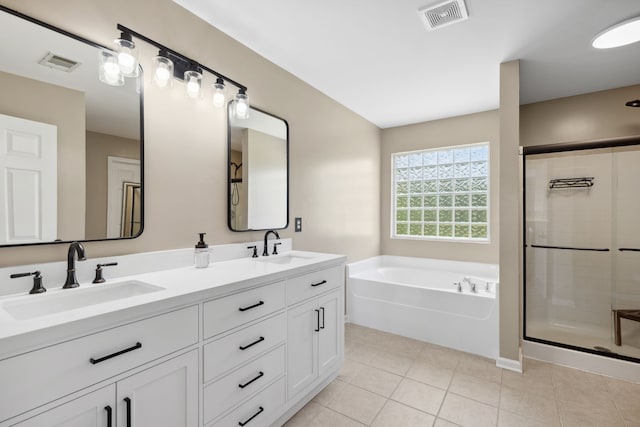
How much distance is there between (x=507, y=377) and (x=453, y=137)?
2767mm

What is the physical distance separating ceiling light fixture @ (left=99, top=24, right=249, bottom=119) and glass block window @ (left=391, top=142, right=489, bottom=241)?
9.21ft

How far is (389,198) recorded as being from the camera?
4289mm

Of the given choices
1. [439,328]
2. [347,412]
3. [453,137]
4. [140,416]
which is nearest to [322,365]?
[347,412]

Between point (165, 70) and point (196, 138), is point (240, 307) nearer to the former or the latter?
point (196, 138)

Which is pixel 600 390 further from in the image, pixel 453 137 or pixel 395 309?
pixel 453 137

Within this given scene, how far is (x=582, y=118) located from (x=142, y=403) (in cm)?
435

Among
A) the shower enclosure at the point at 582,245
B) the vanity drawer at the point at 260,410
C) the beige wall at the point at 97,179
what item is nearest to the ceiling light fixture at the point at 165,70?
the beige wall at the point at 97,179

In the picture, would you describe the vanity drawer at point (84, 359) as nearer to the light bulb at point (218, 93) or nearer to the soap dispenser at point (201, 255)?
the soap dispenser at point (201, 255)

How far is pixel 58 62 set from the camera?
1.30 metres

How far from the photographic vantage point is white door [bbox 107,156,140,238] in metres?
1.45

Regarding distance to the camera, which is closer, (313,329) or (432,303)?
(313,329)

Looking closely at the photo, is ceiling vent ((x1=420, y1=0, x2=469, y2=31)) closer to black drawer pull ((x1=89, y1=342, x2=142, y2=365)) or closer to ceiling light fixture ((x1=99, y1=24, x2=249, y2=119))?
ceiling light fixture ((x1=99, y1=24, x2=249, y2=119))

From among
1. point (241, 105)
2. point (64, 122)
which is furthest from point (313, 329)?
point (64, 122)

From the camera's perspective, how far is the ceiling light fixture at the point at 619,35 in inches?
74.5
